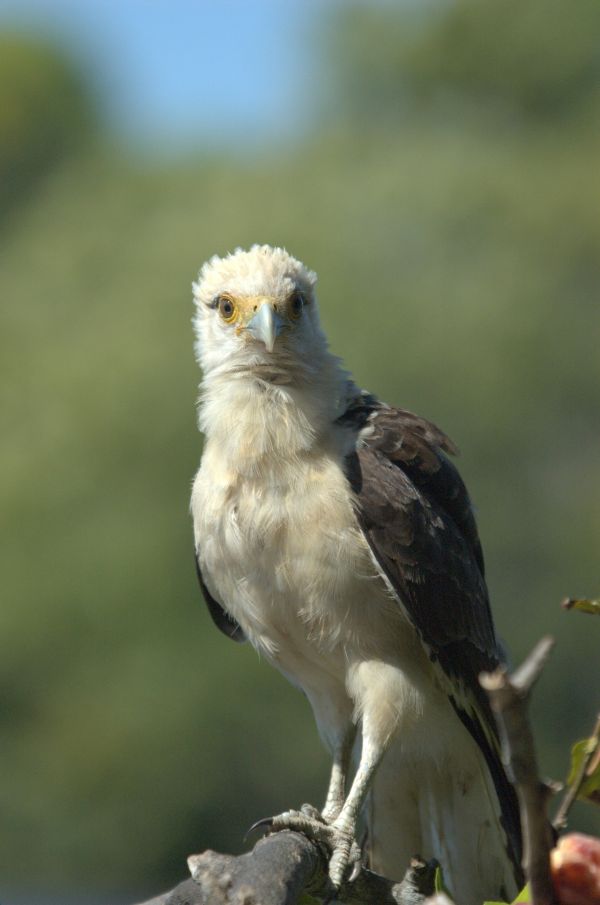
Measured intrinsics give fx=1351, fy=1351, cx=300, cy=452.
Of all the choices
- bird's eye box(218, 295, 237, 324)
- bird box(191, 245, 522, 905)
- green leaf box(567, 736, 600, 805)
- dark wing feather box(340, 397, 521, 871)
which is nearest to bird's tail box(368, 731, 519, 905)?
bird box(191, 245, 522, 905)

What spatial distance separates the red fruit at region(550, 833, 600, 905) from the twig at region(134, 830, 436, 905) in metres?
0.80

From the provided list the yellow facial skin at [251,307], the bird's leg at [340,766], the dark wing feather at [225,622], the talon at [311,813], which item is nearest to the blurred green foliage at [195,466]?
the dark wing feather at [225,622]

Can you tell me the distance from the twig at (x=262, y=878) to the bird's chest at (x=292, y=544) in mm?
1129

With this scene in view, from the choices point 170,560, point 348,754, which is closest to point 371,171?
point 170,560

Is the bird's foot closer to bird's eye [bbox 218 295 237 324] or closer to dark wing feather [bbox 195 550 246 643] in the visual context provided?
dark wing feather [bbox 195 550 246 643]

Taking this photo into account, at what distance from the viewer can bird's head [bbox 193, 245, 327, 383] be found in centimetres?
484

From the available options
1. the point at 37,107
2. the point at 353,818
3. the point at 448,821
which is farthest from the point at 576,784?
the point at 37,107

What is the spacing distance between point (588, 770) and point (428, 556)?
2396 millimetres

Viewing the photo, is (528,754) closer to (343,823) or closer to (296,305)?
(343,823)

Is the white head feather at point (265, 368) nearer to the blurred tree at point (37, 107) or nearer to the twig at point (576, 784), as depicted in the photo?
the twig at point (576, 784)

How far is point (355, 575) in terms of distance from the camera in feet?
14.9

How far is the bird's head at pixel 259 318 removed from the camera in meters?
4.84

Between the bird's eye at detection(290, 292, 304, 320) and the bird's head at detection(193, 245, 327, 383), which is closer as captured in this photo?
the bird's head at detection(193, 245, 327, 383)

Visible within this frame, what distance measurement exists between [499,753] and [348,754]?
60 centimetres
